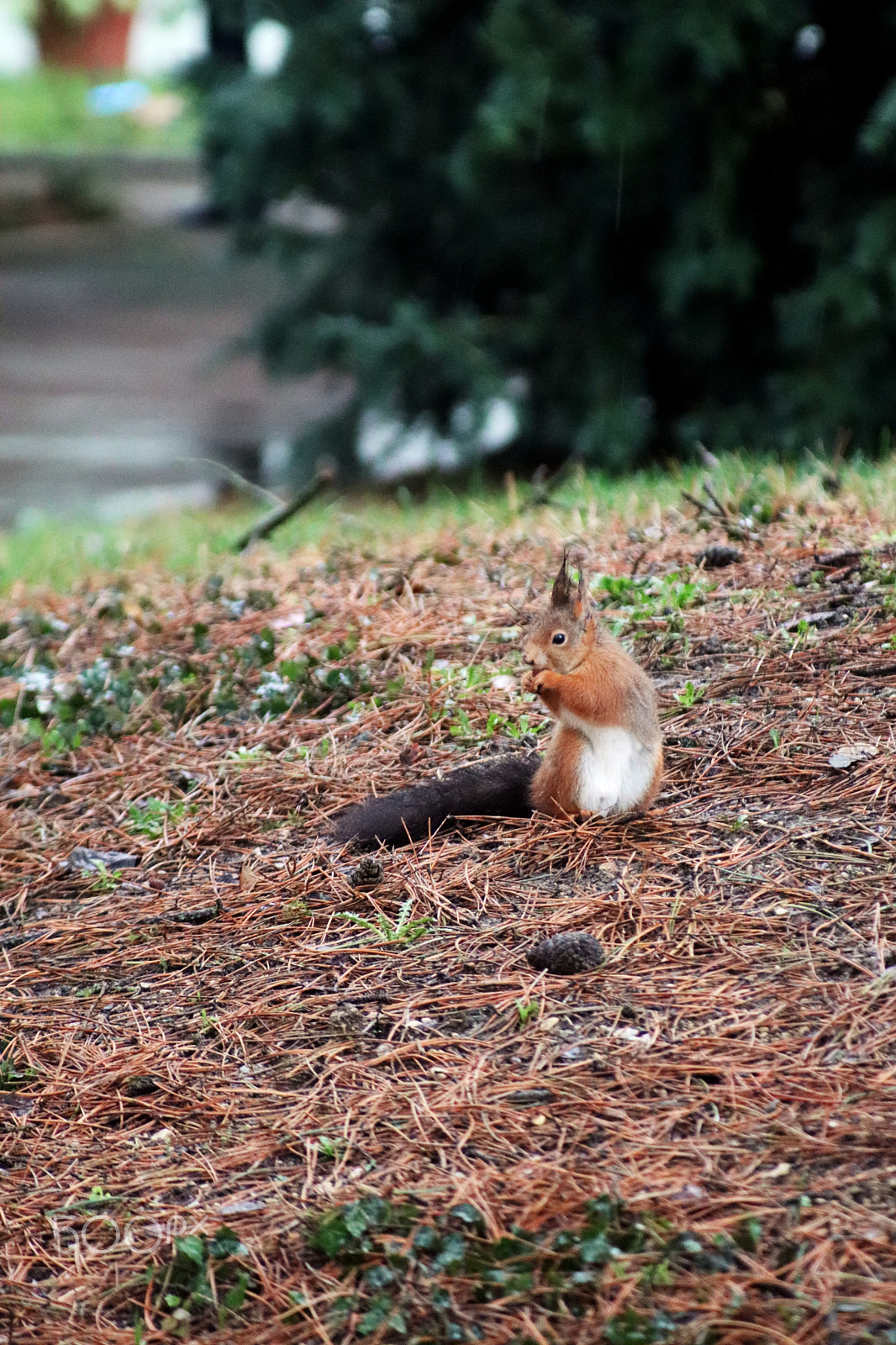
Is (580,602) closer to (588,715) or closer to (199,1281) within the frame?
(588,715)

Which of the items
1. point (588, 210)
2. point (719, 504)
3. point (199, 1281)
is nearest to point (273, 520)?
point (719, 504)

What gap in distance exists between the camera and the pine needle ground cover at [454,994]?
5.61 ft

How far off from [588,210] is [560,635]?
5.13m

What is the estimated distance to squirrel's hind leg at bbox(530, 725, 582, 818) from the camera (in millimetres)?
2617

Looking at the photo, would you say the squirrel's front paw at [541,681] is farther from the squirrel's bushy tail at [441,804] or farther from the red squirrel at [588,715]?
the squirrel's bushy tail at [441,804]

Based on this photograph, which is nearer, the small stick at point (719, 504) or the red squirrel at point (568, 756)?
the red squirrel at point (568, 756)

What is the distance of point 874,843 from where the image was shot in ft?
7.99

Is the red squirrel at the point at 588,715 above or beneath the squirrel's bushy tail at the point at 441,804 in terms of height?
above

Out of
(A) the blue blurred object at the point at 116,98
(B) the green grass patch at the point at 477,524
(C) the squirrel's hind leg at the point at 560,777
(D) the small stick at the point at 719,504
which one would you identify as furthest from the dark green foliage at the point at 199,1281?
(A) the blue blurred object at the point at 116,98

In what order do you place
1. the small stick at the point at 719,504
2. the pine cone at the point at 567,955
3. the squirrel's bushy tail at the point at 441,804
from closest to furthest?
the pine cone at the point at 567,955 < the squirrel's bushy tail at the point at 441,804 < the small stick at the point at 719,504

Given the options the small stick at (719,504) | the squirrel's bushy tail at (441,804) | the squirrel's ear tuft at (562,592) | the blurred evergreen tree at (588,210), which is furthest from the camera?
the blurred evergreen tree at (588,210)

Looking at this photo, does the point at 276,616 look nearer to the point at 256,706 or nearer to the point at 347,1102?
the point at 256,706

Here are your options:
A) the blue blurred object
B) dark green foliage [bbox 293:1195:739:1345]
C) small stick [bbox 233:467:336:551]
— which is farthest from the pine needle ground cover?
the blue blurred object

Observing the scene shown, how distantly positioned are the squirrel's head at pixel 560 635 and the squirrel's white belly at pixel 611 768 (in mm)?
111
